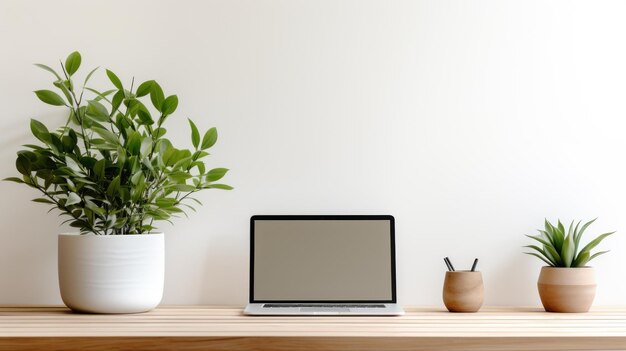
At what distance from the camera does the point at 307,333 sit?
3.27 ft

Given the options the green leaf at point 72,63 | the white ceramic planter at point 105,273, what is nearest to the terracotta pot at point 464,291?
the white ceramic planter at point 105,273

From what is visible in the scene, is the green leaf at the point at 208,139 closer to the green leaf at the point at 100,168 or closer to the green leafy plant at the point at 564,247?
the green leaf at the point at 100,168

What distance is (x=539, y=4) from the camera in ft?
4.58

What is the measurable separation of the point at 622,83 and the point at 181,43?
3.06 feet

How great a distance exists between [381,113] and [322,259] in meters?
0.33

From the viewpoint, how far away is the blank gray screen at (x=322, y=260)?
4.21 ft

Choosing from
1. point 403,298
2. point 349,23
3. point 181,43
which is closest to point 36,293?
point 181,43

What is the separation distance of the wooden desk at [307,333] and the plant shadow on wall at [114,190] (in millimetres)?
55

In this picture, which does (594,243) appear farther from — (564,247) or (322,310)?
(322,310)

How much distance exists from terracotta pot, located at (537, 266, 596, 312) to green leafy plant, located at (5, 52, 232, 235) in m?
0.65

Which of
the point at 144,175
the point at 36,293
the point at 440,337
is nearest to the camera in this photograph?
the point at 440,337

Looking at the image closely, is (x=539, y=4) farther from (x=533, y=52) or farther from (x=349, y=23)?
(x=349, y=23)

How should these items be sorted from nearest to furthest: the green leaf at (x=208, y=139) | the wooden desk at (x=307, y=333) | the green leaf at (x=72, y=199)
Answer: the wooden desk at (x=307, y=333) → the green leaf at (x=72, y=199) → the green leaf at (x=208, y=139)

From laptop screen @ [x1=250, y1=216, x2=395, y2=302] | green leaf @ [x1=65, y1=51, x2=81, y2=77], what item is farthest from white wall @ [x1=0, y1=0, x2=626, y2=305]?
green leaf @ [x1=65, y1=51, x2=81, y2=77]
